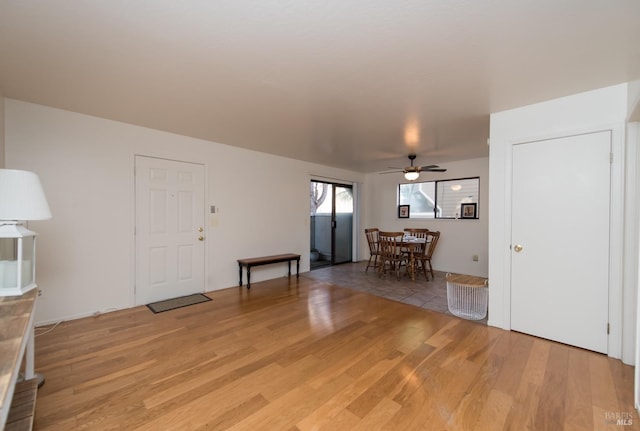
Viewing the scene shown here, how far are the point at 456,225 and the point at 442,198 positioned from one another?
0.65 metres

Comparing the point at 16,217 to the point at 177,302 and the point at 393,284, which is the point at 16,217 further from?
the point at 393,284

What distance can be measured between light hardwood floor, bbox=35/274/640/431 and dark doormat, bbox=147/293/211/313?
29 cm

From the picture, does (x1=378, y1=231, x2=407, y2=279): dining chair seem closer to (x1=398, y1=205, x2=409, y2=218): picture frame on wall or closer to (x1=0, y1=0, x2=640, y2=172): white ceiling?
(x1=398, y1=205, x2=409, y2=218): picture frame on wall

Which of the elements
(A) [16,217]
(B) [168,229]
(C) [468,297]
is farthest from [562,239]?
(B) [168,229]

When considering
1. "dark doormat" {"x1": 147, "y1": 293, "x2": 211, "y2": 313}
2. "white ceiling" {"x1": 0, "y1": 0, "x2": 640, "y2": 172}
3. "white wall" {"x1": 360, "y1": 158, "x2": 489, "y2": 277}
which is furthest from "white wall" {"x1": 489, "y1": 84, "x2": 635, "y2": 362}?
"dark doormat" {"x1": 147, "y1": 293, "x2": 211, "y2": 313}

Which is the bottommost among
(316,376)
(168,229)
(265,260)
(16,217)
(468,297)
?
(316,376)

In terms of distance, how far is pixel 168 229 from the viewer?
151 inches

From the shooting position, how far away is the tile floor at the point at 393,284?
3833 mm

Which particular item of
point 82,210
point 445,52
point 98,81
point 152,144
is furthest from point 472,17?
point 82,210

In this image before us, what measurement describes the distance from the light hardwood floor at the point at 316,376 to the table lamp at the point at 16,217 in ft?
2.61

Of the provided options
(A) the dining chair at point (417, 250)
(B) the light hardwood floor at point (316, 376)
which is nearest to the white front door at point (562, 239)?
(B) the light hardwood floor at point (316, 376)

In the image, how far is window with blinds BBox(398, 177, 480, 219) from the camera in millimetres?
5504

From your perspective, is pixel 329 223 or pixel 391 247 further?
pixel 329 223

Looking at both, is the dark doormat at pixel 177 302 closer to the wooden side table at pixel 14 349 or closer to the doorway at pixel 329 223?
the wooden side table at pixel 14 349
